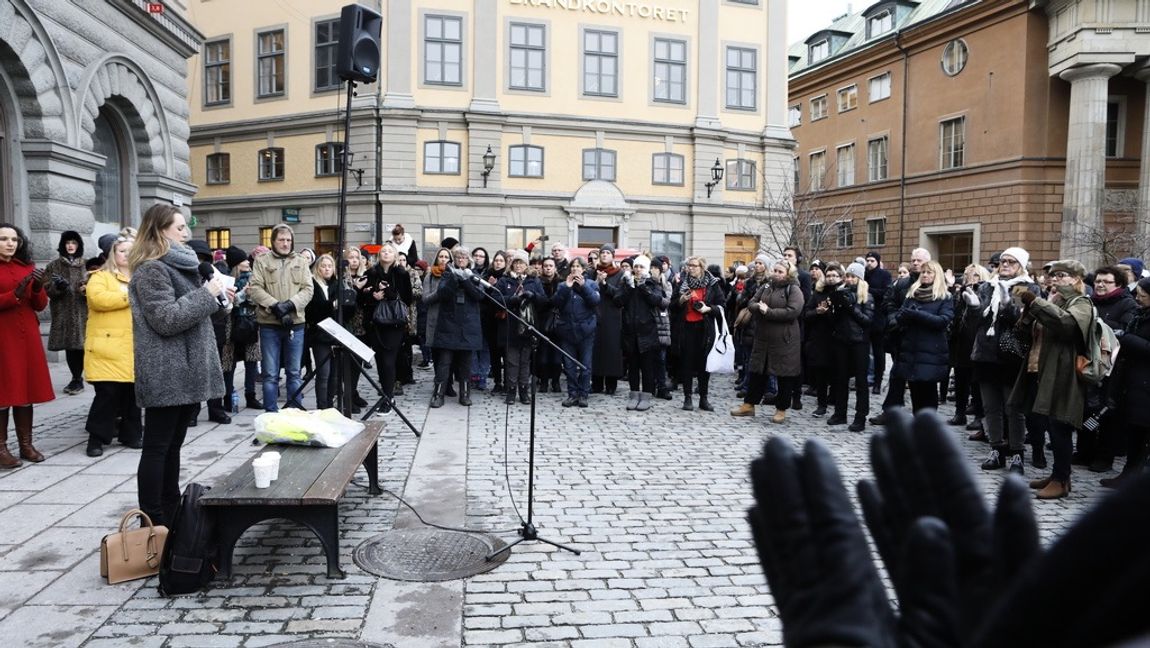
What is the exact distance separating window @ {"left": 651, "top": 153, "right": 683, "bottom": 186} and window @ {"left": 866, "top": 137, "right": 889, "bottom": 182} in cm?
1318

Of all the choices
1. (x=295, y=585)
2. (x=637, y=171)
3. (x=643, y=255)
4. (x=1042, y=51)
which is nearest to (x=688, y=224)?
(x=637, y=171)

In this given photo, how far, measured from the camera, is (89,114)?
1340 centimetres

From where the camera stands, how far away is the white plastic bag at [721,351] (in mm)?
11203

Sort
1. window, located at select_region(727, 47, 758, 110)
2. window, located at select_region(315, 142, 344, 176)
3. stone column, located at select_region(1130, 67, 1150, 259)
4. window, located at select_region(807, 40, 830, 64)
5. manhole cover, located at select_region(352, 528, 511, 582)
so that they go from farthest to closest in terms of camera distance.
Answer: window, located at select_region(807, 40, 830, 64), window, located at select_region(727, 47, 758, 110), window, located at select_region(315, 142, 344, 176), stone column, located at select_region(1130, 67, 1150, 259), manhole cover, located at select_region(352, 528, 511, 582)

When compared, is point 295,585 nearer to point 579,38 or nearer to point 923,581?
point 923,581

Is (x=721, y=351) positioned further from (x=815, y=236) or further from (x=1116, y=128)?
(x=1116, y=128)

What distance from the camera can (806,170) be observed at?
4503 cm

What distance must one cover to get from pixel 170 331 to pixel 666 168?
2828cm

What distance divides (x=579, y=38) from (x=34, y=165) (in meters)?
22.4

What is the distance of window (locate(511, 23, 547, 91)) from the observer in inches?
1188

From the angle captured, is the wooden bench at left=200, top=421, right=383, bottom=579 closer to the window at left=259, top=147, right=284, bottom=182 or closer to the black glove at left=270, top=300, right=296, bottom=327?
the black glove at left=270, top=300, right=296, bottom=327

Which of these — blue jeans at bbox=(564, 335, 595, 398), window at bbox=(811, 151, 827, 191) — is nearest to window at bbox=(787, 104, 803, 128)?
window at bbox=(811, 151, 827, 191)

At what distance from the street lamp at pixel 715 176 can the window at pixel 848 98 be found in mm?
13916

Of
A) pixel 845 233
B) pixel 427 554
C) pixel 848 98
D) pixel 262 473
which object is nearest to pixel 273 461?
pixel 262 473
